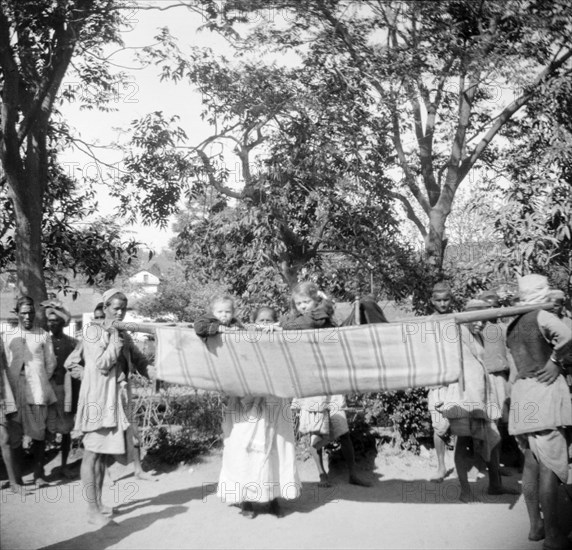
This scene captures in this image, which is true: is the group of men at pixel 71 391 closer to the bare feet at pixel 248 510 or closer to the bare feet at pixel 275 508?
the bare feet at pixel 248 510

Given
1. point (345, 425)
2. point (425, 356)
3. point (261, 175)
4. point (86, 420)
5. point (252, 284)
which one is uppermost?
point (261, 175)

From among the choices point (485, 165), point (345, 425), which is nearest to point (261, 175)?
point (345, 425)

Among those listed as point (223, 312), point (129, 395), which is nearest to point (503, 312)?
point (223, 312)

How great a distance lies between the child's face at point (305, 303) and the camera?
530 centimetres

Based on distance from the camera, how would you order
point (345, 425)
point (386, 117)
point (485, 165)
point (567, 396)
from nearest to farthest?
point (567, 396) → point (345, 425) → point (386, 117) → point (485, 165)

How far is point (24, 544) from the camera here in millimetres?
4449

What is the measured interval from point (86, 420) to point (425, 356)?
2.80 metres

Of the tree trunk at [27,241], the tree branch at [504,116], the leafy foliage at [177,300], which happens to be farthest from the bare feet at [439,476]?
the leafy foliage at [177,300]

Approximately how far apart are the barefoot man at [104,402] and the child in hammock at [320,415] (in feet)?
4.82

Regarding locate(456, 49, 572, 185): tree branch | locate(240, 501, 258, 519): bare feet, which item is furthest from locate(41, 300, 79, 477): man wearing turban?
locate(456, 49, 572, 185): tree branch

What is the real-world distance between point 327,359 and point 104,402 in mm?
1945

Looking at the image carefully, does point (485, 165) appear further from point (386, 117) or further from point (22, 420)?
point (22, 420)

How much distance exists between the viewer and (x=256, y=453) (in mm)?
4926

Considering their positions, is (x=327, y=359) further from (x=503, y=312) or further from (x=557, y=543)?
(x=557, y=543)
